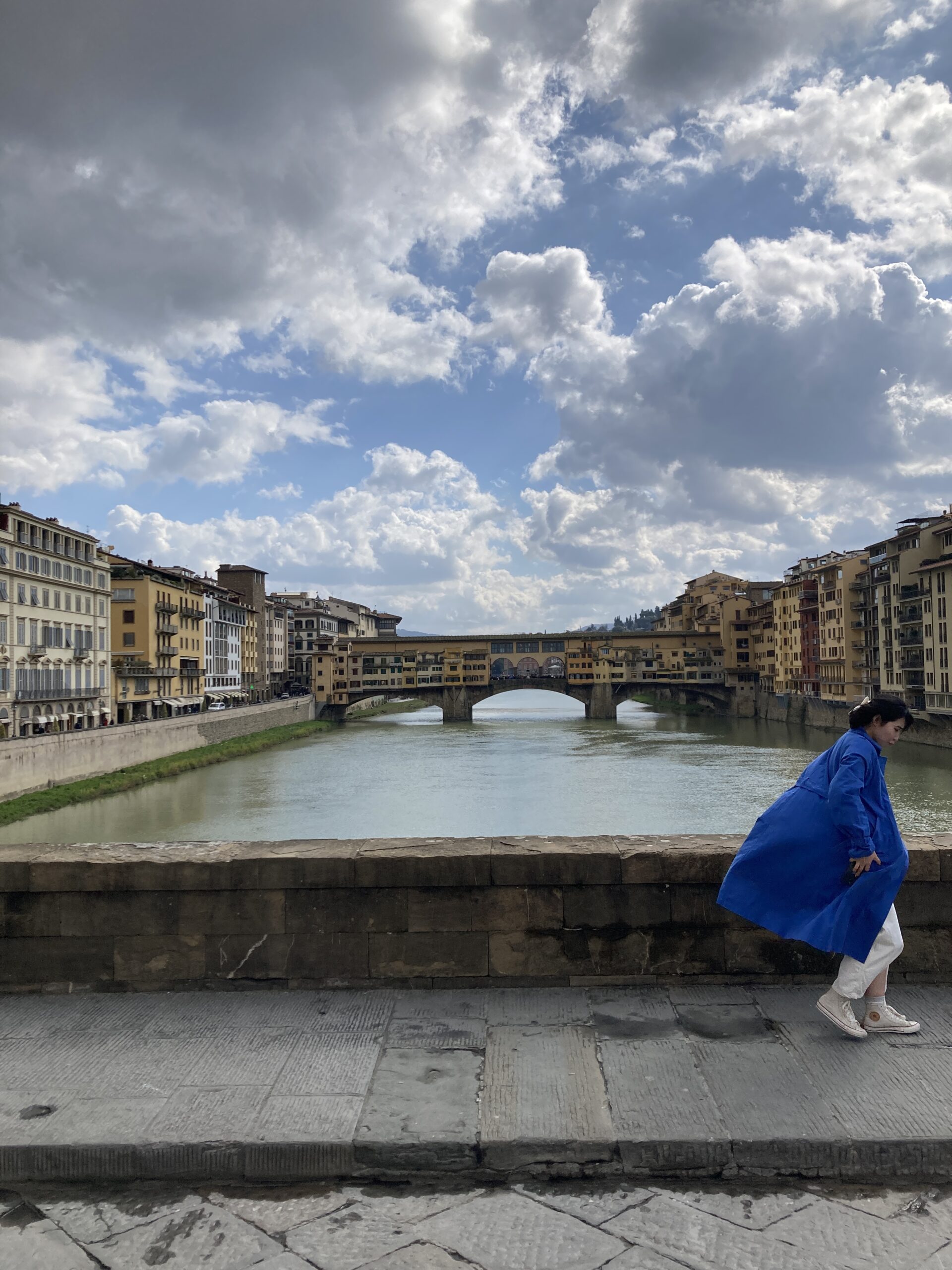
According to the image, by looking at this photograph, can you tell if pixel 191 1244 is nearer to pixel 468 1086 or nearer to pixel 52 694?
pixel 468 1086

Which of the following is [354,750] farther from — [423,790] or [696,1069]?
[696,1069]

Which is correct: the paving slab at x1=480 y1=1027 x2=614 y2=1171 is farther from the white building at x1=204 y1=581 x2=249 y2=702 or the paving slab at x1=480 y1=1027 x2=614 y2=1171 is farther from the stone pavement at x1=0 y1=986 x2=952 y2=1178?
the white building at x1=204 y1=581 x2=249 y2=702

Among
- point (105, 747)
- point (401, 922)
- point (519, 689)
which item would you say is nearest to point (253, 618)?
point (519, 689)

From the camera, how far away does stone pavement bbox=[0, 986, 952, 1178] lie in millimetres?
2861

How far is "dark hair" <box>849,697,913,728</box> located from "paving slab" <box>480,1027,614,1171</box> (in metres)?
1.84

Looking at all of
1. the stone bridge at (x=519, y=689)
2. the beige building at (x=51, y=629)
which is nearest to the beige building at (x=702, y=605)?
the stone bridge at (x=519, y=689)

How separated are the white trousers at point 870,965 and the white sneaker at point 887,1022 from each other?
116 millimetres

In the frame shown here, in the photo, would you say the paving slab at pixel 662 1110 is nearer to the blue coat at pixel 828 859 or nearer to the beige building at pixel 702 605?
the blue coat at pixel 828 859

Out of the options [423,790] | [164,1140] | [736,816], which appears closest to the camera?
[164,1140]

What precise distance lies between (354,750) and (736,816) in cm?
2938

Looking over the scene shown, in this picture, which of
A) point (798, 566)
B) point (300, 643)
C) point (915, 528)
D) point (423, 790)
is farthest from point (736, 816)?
point (300, 643)

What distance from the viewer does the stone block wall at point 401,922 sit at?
14.1 feet

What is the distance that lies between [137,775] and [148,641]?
21.0 meters

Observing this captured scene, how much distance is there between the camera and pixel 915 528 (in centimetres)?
5225
